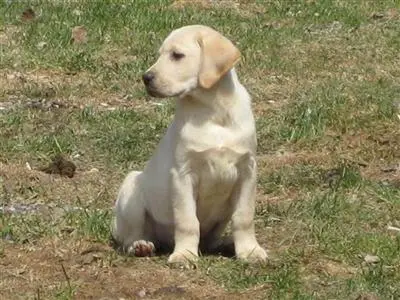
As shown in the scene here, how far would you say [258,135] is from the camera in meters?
8.69

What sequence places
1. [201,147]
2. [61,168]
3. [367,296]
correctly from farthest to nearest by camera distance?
[61,168]
[201,147]
[367,296]

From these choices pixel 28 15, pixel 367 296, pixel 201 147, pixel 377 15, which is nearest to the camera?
pixel 367 296

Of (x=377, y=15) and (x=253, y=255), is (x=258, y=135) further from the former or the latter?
(x=377, y=15)

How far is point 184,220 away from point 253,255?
0.41m

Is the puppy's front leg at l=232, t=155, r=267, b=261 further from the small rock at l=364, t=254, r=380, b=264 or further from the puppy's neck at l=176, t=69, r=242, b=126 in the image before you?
the small rock at l=364, t=254, r=380, b=264

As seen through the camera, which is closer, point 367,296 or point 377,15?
point 367,296

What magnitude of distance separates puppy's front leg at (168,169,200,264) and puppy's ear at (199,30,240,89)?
18.8 inches

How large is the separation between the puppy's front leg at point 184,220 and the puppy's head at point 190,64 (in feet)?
1.37

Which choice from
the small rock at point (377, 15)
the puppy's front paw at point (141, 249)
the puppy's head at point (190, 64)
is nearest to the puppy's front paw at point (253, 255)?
the puppy's front paw at point (141, 249)

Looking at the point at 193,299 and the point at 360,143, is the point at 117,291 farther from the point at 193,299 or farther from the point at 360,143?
the point at 360,143

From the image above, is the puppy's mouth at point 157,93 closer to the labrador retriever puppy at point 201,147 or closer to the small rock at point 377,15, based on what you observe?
the labrador retriever puppy at point 201,147

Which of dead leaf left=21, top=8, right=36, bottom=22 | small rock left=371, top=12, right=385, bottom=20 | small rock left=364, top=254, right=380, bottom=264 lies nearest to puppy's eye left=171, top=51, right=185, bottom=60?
small rock left=364, top=254, right=380, bottom=264

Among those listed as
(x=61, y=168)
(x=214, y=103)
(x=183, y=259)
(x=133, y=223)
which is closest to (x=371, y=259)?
(x=183, y=259)

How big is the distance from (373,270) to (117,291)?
1250 mm
